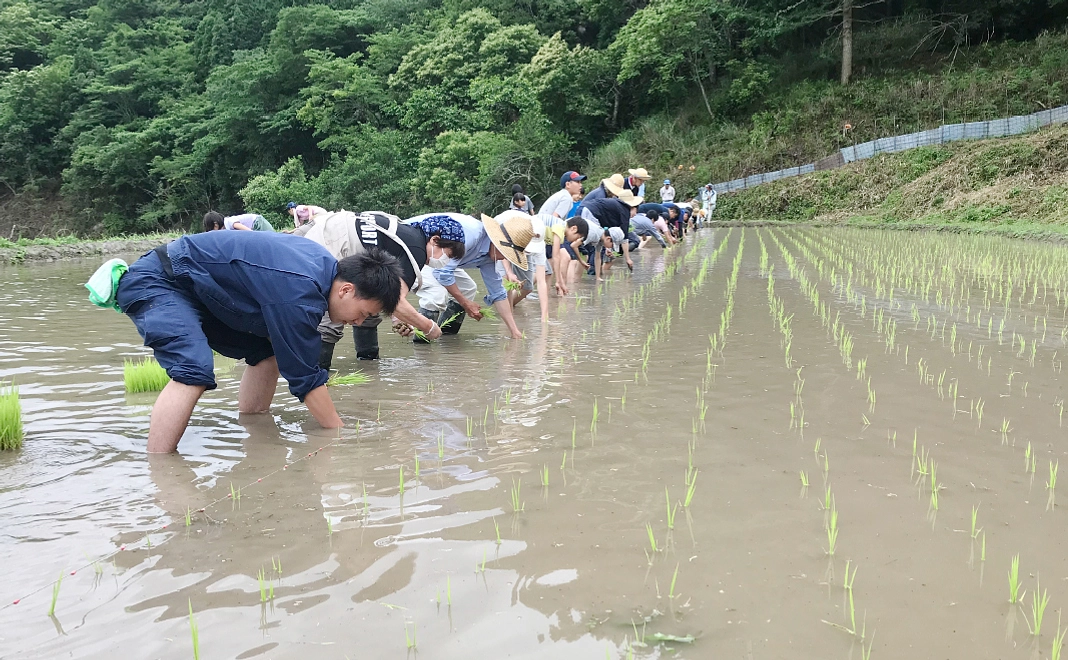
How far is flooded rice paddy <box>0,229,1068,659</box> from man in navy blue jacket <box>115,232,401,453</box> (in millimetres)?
266

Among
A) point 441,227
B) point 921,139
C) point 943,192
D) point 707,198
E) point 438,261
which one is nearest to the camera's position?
point 441,227

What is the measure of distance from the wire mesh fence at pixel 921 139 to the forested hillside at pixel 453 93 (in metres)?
0.71

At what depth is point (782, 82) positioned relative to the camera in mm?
26938

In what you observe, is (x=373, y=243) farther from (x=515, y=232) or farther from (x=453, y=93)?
(x=453, y=93)

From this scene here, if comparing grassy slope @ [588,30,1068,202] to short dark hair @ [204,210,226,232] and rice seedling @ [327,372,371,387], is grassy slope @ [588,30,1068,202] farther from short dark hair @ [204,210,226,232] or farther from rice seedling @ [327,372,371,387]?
rice seedling @ [327,372,371,387]

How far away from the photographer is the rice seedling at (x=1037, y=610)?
1.77 metres

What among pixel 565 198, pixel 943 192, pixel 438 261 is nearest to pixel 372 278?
pixel 438 261

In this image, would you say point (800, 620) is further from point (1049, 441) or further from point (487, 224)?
point (487, 224)

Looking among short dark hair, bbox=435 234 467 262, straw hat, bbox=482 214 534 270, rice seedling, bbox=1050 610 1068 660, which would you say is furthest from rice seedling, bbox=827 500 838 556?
straw hat, bbox=482 214 534 270

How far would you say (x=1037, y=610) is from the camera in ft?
5.95

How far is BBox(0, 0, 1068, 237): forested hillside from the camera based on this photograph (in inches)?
972

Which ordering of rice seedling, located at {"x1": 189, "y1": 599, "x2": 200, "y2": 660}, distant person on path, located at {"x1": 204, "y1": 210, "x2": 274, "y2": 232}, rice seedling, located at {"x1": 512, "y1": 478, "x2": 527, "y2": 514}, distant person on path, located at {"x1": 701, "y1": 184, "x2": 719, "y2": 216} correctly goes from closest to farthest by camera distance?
rice seedling, located at {"x1": 189, "y1": 599, "x2": 200, "y2": 660}
rice seedling, located at {"x1": 512, "y1": 478, "x2": 527, "y2": 514}
distant person on path, located at {"x1": 204, "y1": 210, "x2": 274, "y2": 232}
distant person on path, located at {"x1": 701, "y1": 184, "x2": 719, "y2": 216}

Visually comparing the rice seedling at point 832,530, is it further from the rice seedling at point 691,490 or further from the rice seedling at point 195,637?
the rice seedling at point 195,637

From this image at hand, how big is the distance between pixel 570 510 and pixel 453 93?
94.4 ft
